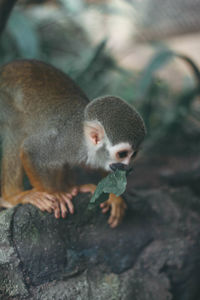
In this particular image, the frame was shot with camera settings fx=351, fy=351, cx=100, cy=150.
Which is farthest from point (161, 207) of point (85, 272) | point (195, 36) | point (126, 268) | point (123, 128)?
point (195, 36)

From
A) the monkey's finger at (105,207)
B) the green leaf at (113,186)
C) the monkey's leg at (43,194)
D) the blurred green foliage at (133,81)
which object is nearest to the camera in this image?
the green leaf at (113,186)

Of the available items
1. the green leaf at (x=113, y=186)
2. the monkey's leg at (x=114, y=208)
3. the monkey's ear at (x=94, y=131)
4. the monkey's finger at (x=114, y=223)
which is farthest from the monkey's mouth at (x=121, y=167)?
the monkey's finger at (x=114, y=223)

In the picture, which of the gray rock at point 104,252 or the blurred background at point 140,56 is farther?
the blurred background at point 140,56

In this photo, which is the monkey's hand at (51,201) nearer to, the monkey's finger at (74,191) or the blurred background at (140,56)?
the monkey's finger at (74,191)

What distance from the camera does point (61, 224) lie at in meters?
2.53

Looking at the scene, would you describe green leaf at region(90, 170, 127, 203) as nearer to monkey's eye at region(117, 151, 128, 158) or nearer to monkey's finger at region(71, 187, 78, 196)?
monkey's eye at region(117, 151, 128, 158)

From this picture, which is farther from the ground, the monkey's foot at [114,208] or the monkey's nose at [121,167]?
the monkey's nose at [121,167]

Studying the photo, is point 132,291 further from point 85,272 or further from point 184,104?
point 184,104

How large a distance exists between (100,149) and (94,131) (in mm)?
139

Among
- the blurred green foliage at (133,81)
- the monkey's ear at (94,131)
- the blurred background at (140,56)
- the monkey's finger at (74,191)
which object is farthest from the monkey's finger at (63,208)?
the blurred green foliage at (133,81)

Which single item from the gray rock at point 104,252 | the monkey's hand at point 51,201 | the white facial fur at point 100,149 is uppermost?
the white facial fur at point 100,149

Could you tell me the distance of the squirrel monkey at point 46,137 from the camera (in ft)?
8.38

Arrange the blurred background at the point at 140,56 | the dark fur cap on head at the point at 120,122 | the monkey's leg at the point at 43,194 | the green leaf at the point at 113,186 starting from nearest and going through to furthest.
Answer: the green leaf at the point at 113,186, the dark fur cap on head at the point at 120,122, the monkey's leg at the point at 43,194, the blurred background at the point at 140,56

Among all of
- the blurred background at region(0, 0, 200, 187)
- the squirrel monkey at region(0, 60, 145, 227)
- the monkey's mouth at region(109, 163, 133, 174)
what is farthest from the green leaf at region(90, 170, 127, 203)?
the blurred background at region(0, 0, 200, 187)
